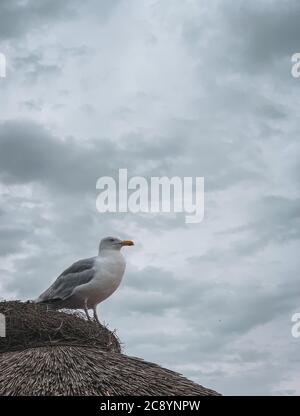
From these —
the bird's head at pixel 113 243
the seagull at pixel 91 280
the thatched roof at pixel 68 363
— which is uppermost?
the bird's head at pixel 113 243

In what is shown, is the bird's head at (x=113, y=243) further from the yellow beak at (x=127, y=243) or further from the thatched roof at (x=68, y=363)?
the thatched roof at (x=68, y=363)

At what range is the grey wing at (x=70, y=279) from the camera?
14.9 m

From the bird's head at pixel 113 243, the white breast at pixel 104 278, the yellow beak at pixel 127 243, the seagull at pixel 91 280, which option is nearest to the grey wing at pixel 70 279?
the seagull at pixel 91 280

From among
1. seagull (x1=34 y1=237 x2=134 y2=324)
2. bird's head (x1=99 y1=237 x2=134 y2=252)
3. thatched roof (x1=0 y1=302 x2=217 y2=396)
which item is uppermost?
bird's head (x1=99 y1=237 x2=134 y2=252)

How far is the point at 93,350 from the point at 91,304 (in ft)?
8.36

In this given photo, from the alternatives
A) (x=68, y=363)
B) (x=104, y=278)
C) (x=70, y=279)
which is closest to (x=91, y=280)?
(x=104, y=278)

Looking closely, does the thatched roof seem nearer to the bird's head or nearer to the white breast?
the white breast

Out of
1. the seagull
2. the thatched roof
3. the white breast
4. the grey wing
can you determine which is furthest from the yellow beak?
the thatched roof

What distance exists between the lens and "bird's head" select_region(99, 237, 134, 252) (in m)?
15.2

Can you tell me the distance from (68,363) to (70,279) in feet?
10.8
